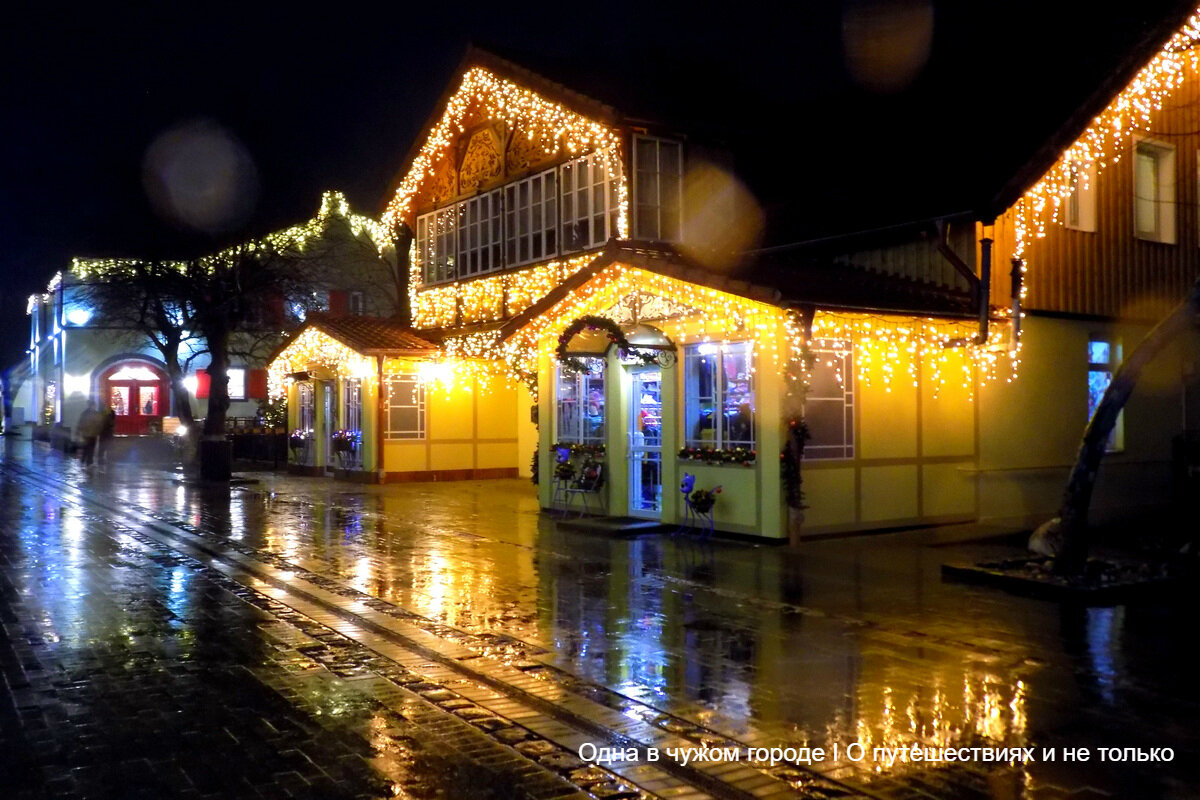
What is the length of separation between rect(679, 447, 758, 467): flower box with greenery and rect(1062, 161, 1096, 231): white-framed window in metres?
6.56

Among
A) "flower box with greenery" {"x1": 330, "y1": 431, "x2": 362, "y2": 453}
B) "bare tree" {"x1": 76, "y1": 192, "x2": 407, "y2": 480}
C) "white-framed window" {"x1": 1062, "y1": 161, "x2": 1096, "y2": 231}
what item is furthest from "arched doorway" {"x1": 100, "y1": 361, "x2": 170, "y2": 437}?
"white-framed window" {"x1": 1062, "y1": 161, "x2": 1096, "y2": 231}

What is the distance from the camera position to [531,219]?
72.1 feet

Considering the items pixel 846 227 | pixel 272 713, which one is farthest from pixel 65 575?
pixel 846 227

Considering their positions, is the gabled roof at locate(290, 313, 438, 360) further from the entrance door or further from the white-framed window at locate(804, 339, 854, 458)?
the white-framed window at locate(804, 339, 854, 458)

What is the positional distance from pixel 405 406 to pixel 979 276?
13.4m

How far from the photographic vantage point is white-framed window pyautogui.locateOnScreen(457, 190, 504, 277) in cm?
2323

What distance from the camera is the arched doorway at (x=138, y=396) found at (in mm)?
51406

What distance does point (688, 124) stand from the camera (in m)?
19.6

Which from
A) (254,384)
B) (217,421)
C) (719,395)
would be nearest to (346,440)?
(217,421)

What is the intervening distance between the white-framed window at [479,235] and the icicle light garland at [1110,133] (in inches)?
427

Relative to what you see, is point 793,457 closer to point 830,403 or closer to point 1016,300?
point 830,403

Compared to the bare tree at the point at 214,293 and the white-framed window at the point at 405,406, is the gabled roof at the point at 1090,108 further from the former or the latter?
the bare tree at the point at 214,293

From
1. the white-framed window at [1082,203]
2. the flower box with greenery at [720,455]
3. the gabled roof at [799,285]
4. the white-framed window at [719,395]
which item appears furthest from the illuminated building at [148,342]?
the white-framed window at [1082,203]

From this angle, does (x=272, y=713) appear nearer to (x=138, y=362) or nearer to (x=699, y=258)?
(x=699, y=258)
